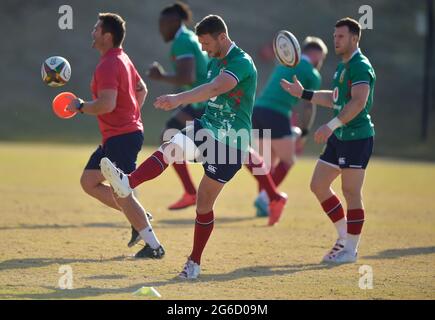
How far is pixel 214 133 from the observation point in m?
7.78

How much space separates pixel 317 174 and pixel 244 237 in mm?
1808

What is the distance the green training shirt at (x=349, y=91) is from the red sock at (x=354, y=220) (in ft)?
2.48

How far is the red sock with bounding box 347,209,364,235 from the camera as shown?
8961 millimetres

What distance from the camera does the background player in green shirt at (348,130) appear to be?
8.58 m

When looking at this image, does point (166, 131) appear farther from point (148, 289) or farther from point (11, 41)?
point (11, 41)

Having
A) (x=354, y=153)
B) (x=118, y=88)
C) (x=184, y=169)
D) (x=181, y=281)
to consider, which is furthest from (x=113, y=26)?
(x=184, y=169)

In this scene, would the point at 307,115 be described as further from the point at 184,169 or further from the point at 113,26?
the point at 113,26

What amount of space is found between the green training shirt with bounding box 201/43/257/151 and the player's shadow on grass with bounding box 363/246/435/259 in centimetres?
246

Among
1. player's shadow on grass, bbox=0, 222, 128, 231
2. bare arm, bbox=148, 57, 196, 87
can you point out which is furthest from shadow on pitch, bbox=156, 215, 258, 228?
bare arm, bbox=148, 57, 196, 87

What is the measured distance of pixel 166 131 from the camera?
39.6 ft

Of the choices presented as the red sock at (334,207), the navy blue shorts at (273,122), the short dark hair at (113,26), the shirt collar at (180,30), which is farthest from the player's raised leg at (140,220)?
the navy blue shorts at (273,122)

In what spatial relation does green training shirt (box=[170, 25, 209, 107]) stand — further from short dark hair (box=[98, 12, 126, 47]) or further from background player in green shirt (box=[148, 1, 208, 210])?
short dark hair (box=[98, 12, 126, 47])

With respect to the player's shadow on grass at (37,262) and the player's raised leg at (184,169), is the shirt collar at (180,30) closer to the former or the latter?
the player's raised leg at (184,169)

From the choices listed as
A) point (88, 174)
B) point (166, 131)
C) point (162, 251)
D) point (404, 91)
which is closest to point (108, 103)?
point (88, 174)
